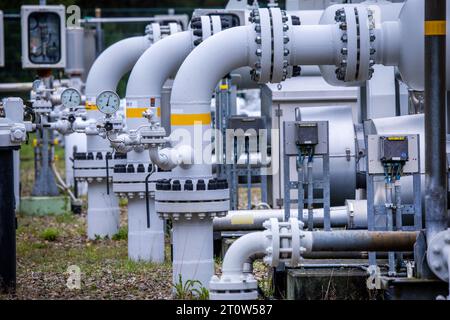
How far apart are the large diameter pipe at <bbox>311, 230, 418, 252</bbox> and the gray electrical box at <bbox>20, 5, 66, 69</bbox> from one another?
9448 mm

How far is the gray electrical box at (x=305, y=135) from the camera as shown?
9.77m

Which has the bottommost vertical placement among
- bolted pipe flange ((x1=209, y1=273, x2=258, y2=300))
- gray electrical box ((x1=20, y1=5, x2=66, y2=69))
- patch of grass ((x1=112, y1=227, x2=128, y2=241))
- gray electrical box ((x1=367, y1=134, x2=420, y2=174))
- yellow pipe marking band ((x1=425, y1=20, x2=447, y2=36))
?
patch of grass ((x1=112, y1=227, x2=128, y2=241))

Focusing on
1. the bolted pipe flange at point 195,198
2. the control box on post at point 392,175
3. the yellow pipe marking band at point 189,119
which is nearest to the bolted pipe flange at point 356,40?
the control box on post at point 392,175

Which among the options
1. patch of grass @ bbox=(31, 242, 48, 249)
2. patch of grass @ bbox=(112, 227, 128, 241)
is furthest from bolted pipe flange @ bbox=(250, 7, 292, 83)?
patch of grass @ bbox=(112, 227, 128, 241)

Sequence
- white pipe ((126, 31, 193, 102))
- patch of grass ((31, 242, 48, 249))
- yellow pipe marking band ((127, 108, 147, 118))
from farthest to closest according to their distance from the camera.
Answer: patch of grass ((31, 242, 48, 249))
yellow pipe marking band ((127, 108, 147, 118))
white pipe ((126, 31, 193, 102))

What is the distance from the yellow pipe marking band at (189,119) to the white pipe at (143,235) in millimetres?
3302

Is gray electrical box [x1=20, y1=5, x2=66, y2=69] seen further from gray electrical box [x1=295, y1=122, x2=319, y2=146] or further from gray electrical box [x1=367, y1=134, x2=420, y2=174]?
gray electrical box [x1=367, y1=134, x2=420, y2=174]

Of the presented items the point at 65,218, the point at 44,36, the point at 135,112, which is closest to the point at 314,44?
the point at 135,112

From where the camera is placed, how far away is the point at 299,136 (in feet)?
32.1

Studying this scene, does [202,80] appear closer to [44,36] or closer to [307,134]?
[307,134]

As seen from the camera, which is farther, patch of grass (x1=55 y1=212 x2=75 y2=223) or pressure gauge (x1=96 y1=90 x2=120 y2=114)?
patch of grass (x1=55 y1=212 x2=75 y2=223)

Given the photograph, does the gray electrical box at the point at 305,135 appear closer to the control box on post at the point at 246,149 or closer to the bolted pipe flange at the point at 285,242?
the bolted pipe flange at the point at 285,242

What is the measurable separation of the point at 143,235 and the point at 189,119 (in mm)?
3588

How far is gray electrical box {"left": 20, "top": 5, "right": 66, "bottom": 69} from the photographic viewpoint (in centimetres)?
1723
